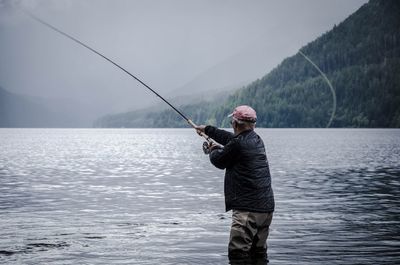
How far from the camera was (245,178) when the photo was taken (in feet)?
32.2

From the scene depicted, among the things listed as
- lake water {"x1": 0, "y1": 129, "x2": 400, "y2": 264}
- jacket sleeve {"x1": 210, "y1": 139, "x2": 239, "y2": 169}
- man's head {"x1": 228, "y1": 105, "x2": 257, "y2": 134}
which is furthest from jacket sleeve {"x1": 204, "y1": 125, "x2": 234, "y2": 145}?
lake water {"x1": 0, "y1": 129, "x2": 400, "y2": 264}

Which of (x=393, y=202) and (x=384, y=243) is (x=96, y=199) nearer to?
(x=393, y=202)

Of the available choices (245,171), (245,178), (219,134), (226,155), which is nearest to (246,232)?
(245,178)

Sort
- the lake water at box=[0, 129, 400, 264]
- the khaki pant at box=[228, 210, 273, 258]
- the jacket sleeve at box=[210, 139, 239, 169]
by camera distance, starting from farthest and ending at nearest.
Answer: the lake water at box=[0, 129, 400, 264], the khaki pant at box=[228, 210, 273, 258], the jacket sleeve at box=[210, 139, 239, 169]

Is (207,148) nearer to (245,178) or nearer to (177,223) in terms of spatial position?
(245,178)

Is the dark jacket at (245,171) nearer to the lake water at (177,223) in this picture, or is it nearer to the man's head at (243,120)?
the man's head at (243,120)

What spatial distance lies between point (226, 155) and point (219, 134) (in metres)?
0.62

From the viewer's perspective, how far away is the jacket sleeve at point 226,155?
31.9 feet

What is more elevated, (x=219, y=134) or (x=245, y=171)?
(x=219, y=134)

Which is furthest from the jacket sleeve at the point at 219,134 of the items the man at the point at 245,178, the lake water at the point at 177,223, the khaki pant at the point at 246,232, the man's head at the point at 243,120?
the lake water at the point at 177,223

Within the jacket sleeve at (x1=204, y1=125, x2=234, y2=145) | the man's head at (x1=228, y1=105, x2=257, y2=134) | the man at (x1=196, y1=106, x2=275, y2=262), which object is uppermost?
the man's head at (x1=228, y1=105, x2=257, y2=134)

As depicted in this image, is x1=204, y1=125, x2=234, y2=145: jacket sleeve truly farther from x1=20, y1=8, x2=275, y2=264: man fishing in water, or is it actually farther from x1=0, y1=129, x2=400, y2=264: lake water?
x1=0, y1=129, x2=400, y2=264: lake water

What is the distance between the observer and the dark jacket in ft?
32.1

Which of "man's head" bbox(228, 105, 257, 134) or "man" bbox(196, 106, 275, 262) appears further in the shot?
"man's head" bbox(228, 105, 257, 134)
